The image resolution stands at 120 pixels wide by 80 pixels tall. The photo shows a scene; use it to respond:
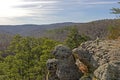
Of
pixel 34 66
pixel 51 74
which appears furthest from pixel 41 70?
pixel 51 74

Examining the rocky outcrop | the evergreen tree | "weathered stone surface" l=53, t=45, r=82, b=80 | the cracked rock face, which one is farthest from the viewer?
the evergreen tree

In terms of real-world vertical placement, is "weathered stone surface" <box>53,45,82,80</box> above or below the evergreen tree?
above

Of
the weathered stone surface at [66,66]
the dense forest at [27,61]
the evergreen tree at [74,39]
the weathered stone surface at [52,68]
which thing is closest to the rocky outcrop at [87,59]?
the weathered stone surface at [66,66]

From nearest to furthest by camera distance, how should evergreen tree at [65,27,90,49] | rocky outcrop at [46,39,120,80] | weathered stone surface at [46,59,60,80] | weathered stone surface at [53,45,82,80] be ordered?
rocky outcrop at [46,39,120,80]
weathered stone surface at [53,45,82,80]
weathered stone surface at [46,59,60,80]
evergreen tree at [65,27,90,49]

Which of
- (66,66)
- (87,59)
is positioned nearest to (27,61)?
(66,66)

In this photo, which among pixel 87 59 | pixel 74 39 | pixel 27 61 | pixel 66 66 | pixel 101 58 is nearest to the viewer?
pixel 101 58

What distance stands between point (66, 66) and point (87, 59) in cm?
222

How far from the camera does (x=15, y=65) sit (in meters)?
40.5

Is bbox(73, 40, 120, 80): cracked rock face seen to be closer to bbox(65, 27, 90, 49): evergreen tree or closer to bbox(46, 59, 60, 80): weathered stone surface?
bbox(46, 59, 60, 80): weathered stone surface

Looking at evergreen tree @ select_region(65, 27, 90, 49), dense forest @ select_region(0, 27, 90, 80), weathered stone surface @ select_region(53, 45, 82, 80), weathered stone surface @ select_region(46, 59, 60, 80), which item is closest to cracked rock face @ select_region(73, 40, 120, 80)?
weathered stone surface @ select_region(53, 45, 82, 80)

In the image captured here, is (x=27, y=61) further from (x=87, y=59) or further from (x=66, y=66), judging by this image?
(x=87, y=59)

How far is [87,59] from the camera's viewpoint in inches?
810

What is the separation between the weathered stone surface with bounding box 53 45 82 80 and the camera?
71.2 feet

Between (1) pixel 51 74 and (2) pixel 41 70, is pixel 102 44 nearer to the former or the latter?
(1) pixel 51 74
